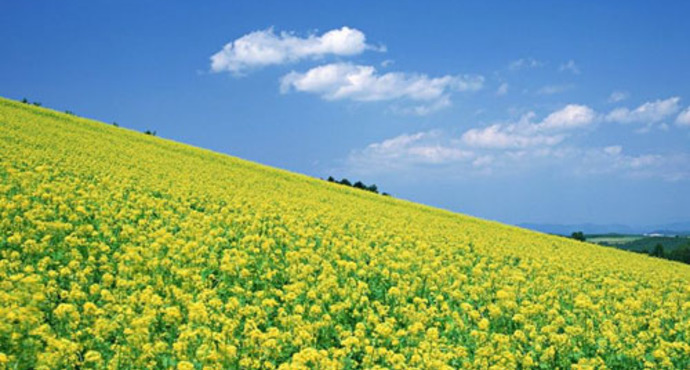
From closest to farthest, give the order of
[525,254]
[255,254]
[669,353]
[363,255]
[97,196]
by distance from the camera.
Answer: [669,353] → [255,254] → [363,255] → [97,196] → [525,254]

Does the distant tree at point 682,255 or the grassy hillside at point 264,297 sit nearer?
the grassy hillside at point 264,297

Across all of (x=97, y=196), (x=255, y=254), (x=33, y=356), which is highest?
(x=97, y=196)

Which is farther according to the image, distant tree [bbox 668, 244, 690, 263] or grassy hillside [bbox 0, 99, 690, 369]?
distant tree [bbox 668, 244, 690, 263]

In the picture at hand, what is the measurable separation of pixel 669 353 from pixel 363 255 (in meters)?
8.21

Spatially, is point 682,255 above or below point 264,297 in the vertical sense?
above

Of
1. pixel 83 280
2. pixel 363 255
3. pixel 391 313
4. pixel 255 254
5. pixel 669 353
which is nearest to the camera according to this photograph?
pixel 83 280

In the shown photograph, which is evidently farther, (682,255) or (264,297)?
(682,255)

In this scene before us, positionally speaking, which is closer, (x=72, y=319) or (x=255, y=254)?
(x=72, y=319)

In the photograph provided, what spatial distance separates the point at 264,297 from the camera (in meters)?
10.8

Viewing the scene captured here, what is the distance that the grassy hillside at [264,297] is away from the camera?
294 inches

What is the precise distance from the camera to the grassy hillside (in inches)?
294

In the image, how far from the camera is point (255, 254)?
14.1m

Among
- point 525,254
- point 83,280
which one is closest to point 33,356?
point 83,280

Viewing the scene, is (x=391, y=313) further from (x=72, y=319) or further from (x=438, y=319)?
(x=72, y=319)
